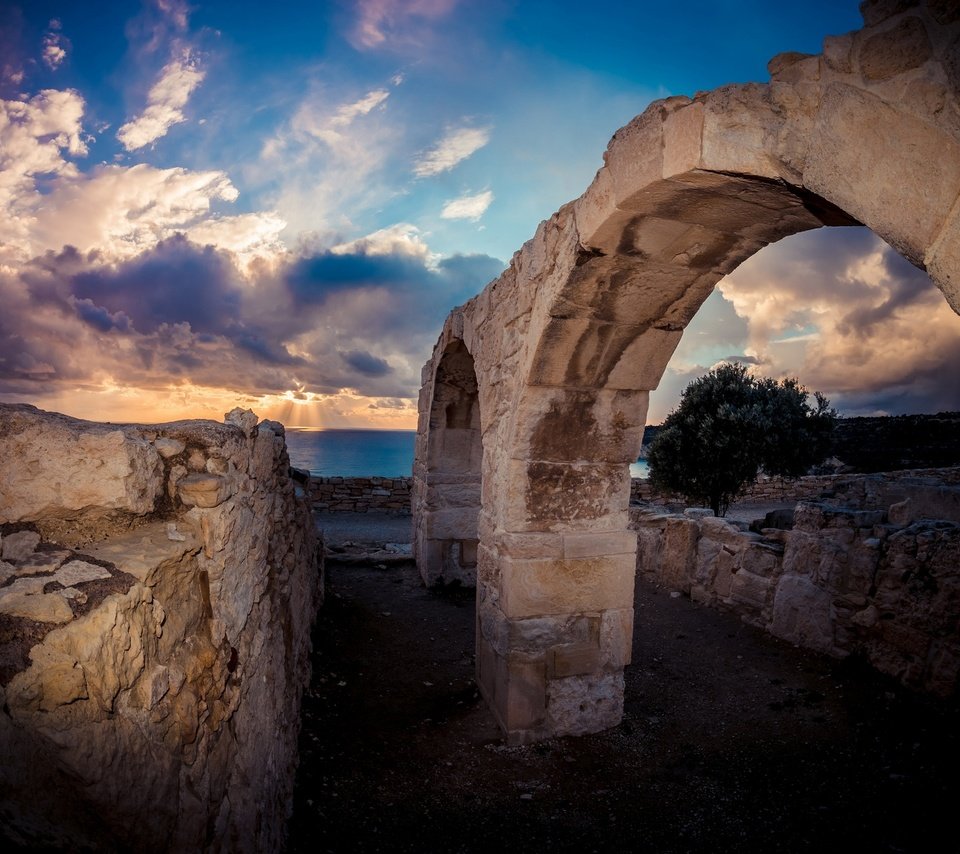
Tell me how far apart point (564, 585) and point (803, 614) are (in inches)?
113

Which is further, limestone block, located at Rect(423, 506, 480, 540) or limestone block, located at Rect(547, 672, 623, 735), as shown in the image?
limestone block, located at Rect(423, 506, 480, 540)

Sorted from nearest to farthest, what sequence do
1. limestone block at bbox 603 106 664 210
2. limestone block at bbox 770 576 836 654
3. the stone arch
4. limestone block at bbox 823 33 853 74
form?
1. limestone block at bbox 823 33 853 74
2. limestone block at bbox 603 106 664 210
3. limestone block at bbox 770 576 836 654
4. the stone arch

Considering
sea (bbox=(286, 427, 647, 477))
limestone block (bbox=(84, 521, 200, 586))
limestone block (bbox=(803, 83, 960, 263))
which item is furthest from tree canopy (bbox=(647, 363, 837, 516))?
limestone block (bbox=(84, 521, 200, 586))

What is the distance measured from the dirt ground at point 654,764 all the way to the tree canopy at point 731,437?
254 inches

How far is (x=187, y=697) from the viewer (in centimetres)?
A: 172

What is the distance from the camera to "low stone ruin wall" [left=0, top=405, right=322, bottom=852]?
4.22 ft

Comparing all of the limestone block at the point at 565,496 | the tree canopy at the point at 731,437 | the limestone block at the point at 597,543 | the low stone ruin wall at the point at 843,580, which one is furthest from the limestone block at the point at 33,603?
the tree canopy at the point at 731,437

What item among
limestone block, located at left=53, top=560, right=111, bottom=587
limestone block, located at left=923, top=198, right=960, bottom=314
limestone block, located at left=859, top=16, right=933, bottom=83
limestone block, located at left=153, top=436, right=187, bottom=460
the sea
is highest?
limestone block, located at left=859, top=16, right=933, bottom=83

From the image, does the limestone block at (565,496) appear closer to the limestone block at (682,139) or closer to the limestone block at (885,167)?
the limestone block at (682,139)

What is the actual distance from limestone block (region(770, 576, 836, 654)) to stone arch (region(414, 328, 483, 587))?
12.8 ft

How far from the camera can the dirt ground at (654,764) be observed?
10.2ft

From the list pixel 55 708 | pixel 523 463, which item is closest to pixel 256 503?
pixel 55 708

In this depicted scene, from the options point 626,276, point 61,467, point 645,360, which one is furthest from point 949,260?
point 645,360

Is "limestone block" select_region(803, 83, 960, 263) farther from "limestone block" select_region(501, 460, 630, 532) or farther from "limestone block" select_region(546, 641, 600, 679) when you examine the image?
"limestone block" select_region(546, 641, 600, 679)
